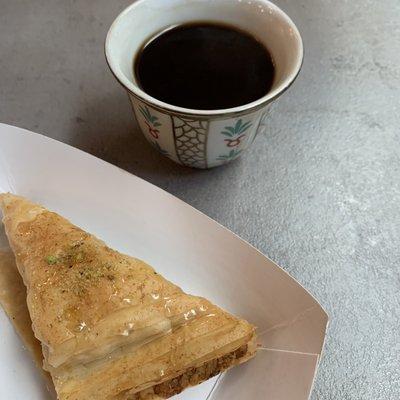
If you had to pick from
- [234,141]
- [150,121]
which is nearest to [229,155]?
[234,141]

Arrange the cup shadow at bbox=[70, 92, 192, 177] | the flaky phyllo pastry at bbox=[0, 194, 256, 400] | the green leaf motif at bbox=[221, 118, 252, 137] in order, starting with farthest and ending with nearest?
the cup shadow at bbox=[70, 92, 192, 177]
the green leaf motif at bbox=[221, 118, 252, 137]
the flaky phyllo pastry at bbox=[0, 194, 256, 400]

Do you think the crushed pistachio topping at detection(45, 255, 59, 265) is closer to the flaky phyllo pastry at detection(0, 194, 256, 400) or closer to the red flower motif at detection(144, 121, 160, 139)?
the flaky phyllo pastry at detection(0, 194, 256, 400)

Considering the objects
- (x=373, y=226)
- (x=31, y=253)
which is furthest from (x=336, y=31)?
(x=31, y=253)

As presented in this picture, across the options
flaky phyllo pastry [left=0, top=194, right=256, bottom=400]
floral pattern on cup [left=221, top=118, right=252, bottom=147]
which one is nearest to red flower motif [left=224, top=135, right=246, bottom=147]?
floral pattern on cup [left=221, top=118, right=252, bottom=147]

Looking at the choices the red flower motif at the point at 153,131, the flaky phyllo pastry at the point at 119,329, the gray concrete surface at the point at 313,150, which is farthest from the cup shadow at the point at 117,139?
the flaky phyllo pastry at the point at 119,329

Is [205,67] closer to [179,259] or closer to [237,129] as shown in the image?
[237,129]

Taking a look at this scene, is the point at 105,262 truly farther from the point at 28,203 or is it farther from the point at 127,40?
A: the point at 127,40
